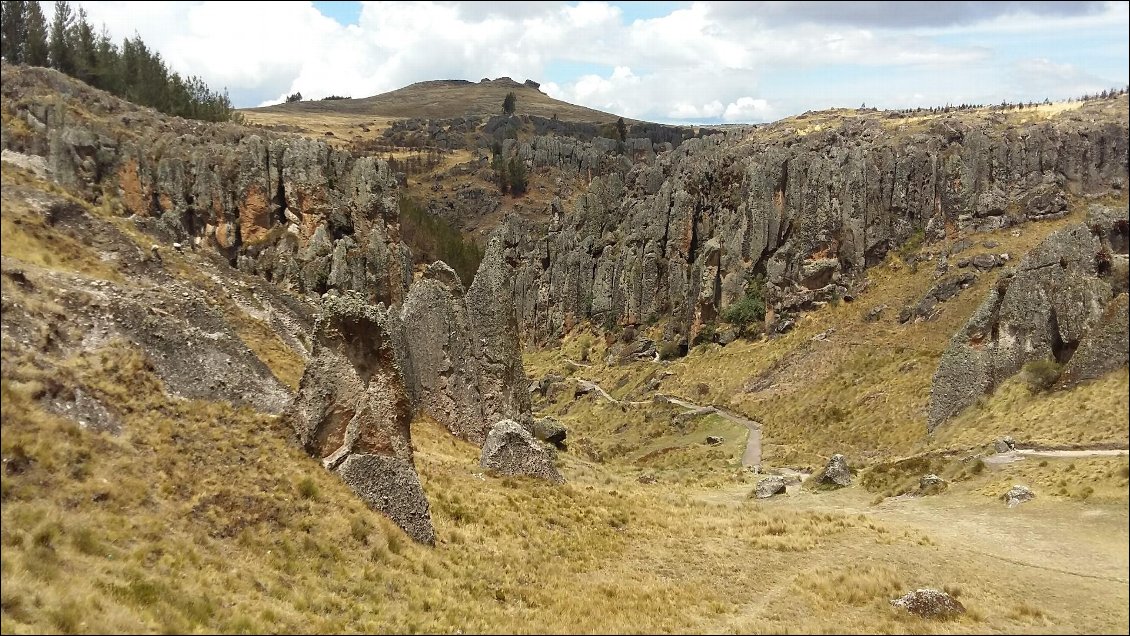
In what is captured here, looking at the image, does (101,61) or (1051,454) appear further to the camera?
(101,61)

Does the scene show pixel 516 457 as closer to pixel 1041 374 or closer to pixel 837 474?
pixel 837 474

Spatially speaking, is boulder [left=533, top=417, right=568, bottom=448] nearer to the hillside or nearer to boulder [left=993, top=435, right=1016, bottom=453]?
the hillside

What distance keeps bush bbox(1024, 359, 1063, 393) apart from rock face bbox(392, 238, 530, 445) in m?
27.0

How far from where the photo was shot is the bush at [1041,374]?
30156mm

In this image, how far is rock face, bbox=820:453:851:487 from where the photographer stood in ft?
128

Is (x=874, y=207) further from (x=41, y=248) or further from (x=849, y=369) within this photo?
(x=41, y=248)

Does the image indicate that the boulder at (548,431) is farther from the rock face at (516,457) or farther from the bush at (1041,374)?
the bush at (1041,374)

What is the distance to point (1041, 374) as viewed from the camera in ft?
106

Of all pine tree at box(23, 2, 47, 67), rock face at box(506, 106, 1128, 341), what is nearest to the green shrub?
rock face at box(506, 106, 1128, 341)

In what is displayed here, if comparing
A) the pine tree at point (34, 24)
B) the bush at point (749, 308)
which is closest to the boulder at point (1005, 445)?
the pine tree at point (34, 24)

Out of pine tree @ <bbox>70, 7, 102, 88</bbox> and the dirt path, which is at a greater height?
pine tree @ <bbox>70, 7, 102, 88</bbox>

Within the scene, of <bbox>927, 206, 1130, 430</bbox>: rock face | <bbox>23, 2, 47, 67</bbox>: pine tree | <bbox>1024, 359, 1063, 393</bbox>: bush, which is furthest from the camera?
<bbox>1024, 359, 1063, 393</bbox>: bush

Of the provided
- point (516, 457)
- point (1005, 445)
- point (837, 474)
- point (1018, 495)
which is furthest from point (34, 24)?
point (837, 474)

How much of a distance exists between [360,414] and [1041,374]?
104 ft
